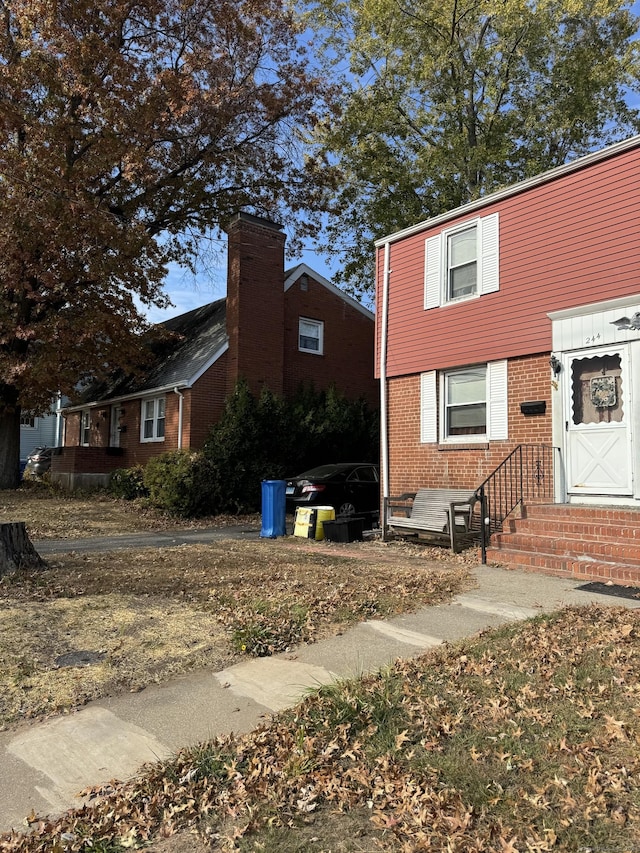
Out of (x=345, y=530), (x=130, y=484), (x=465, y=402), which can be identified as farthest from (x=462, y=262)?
(x=130, y=484)

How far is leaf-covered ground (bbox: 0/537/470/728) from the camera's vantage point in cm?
443

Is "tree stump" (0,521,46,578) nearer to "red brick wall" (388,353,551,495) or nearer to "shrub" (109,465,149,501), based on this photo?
"red brick wall" (388,353,551,495)

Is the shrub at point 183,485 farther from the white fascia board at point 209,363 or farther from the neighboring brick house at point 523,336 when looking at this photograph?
the neighboring brick house at point 523,336

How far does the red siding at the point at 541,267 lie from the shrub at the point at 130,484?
903 cm

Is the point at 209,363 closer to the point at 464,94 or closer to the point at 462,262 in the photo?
the point at 462,262

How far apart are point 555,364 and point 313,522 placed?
534cm

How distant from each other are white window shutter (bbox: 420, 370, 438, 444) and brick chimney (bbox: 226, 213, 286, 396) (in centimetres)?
720

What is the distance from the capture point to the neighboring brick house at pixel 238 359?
17766 mm

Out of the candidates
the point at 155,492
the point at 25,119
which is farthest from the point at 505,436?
the point at 25,119

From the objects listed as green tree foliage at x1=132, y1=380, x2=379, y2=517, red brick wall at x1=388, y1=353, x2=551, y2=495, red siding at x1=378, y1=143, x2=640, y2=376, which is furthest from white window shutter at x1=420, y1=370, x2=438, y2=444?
green tree foliage at x1=132, y1=380, x2=379, y2=517

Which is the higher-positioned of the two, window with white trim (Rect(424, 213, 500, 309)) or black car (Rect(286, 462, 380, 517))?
window with white trim (Rect(424, 213, 500, 309))

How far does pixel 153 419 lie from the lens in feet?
64.0

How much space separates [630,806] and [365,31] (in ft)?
85.5

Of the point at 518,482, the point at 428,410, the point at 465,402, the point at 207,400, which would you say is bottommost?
the point at 518,482
